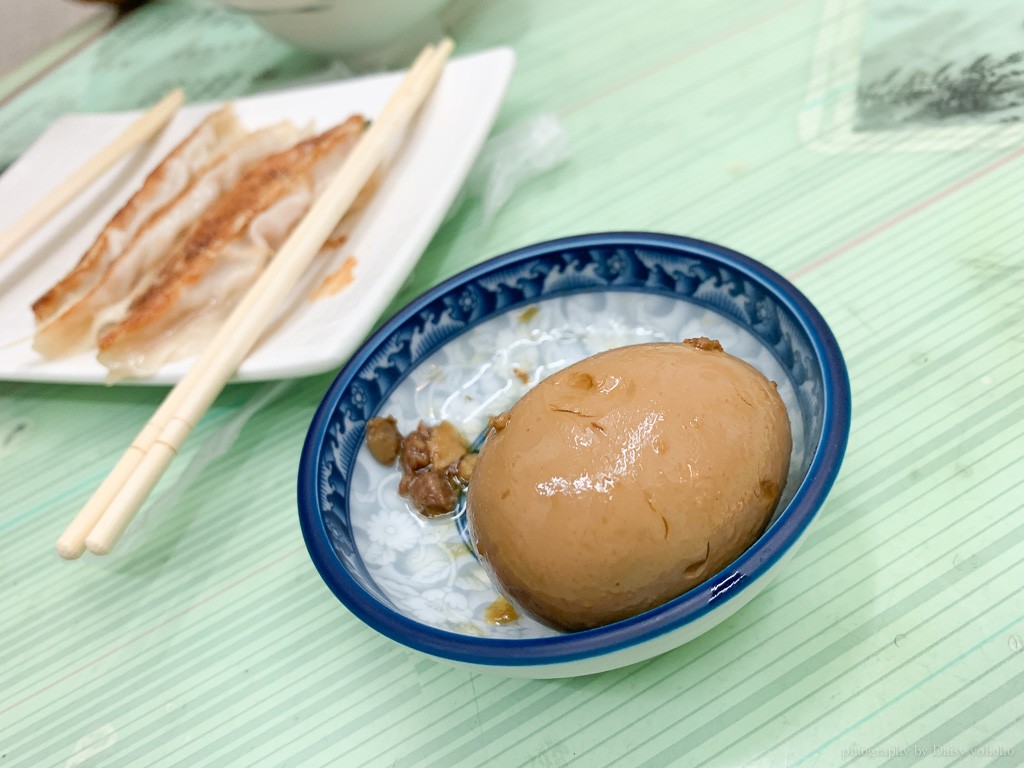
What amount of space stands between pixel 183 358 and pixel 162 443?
27 cm

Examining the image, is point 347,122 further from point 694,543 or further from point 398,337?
point 694,543

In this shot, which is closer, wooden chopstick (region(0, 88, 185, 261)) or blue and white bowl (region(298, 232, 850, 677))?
blue and white bowl (region(298, 232, 850, 677))

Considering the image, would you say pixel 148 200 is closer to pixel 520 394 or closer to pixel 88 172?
pixel 88 172

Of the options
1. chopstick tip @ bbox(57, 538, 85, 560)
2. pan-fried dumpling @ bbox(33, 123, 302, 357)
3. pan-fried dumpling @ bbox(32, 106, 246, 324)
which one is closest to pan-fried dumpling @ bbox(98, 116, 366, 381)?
pan-fried dumpling @ bbox(33, 123, 302, 357)

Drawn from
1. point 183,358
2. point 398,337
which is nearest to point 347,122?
point 183,358

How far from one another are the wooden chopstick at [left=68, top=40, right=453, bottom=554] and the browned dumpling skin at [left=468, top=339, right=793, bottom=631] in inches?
17.6

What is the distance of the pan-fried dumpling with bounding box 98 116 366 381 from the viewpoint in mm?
1238

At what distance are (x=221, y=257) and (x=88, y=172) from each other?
60cm

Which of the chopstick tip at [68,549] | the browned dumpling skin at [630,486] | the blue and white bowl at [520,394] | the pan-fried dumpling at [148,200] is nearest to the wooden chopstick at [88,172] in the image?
the pan-fried dumpling at [148,200]

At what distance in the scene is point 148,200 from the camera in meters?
1.59

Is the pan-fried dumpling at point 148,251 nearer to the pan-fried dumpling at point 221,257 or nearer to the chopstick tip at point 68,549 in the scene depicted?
the pan-fried dumpling at point 221,257

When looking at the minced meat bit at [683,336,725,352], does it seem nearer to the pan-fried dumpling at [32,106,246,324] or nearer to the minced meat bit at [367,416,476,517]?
the minced meat bit at [367,416,476,517]

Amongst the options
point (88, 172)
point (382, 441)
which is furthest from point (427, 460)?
point (88, 172)

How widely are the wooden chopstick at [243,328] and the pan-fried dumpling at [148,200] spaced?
17.0 inches
